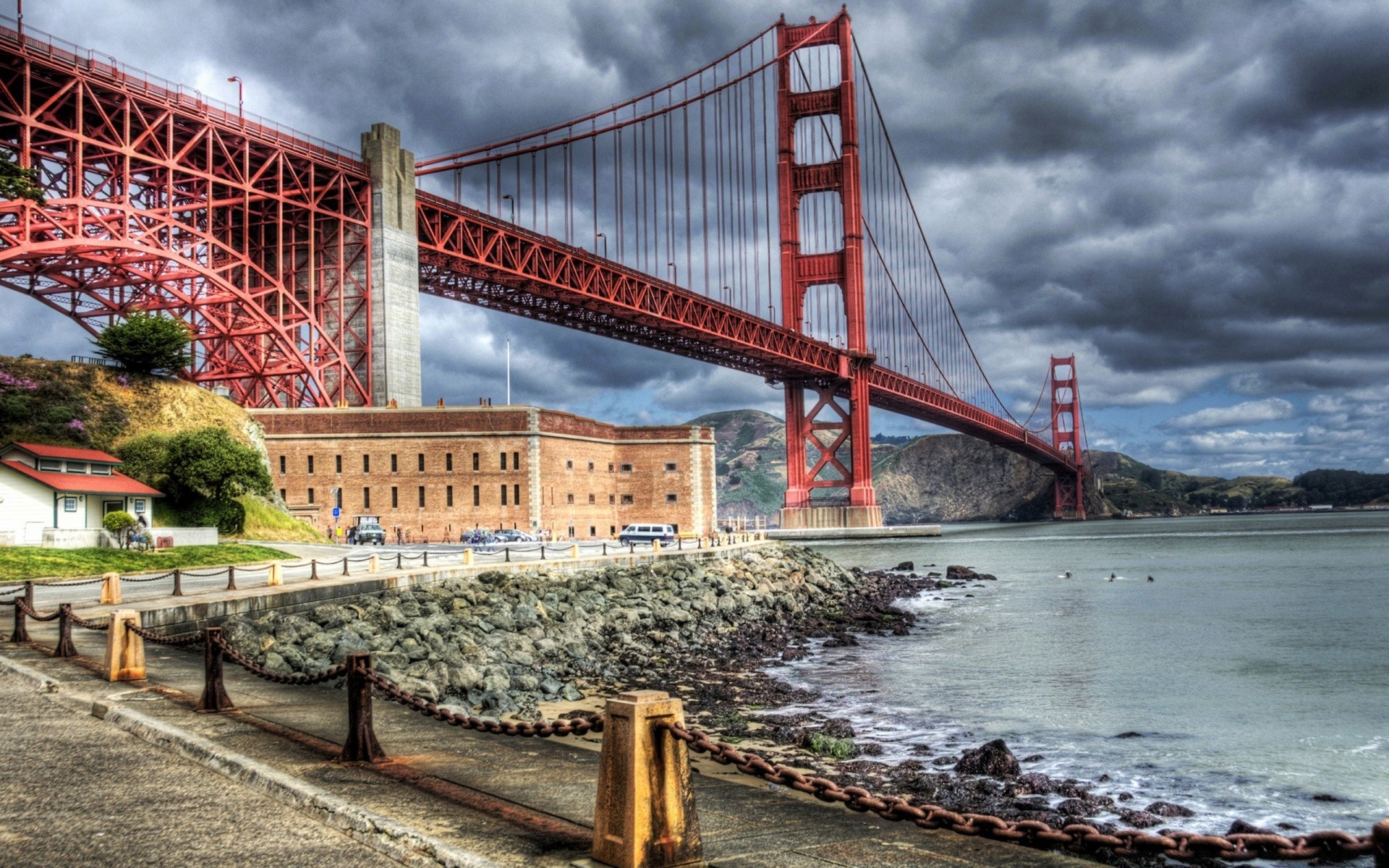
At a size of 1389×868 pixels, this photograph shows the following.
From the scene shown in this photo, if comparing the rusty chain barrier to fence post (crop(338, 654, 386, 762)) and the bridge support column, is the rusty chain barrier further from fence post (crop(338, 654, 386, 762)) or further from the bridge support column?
the bridge support column

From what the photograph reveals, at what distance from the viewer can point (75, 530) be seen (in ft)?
98.4

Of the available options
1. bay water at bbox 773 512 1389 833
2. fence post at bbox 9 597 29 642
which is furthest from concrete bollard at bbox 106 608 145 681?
bay water at bbox 773 512 1389 833

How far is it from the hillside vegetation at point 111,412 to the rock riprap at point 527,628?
1543 cm

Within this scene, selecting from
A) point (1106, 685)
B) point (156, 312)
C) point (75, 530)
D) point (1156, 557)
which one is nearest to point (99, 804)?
point (1106, 685)

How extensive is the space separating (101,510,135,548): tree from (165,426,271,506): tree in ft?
12.8

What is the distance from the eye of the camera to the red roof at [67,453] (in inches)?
1196

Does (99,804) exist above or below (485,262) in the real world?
below

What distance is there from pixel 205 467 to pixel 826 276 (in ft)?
201

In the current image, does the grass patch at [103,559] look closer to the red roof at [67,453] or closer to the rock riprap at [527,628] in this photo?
the red roof at [67,453]

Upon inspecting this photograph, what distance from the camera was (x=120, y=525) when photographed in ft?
101

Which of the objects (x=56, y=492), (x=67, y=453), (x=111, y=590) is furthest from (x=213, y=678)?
(x=67, y=453)

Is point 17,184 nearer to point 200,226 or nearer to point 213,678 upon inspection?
point 200,226

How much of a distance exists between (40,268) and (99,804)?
138 feet

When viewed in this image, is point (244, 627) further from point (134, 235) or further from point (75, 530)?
point (134, 235)
